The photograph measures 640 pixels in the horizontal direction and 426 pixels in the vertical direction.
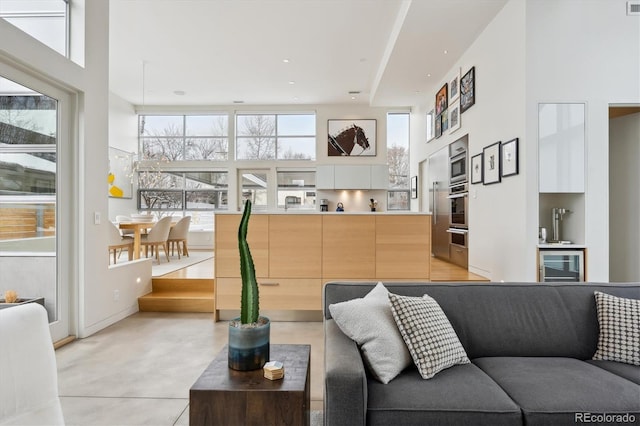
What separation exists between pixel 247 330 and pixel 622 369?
176 cm

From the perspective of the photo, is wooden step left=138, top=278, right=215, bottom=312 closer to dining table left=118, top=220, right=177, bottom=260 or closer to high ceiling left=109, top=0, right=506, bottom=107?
dining table left=118, top=220, right=177, bottom=260

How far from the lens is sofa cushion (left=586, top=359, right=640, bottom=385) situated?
1.62 m

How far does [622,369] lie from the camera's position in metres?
1.69

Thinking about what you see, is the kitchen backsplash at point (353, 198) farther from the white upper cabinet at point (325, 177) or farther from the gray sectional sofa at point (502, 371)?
the gray sectional sofa at point (502, 371)

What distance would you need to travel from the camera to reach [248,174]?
354 inches

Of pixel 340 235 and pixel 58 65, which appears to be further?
pixel 340 235

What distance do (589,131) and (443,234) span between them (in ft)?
10.2

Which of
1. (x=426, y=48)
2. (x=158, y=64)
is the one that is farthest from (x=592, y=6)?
(x=158, y=64)

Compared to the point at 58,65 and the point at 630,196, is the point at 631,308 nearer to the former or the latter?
the point at 630,196

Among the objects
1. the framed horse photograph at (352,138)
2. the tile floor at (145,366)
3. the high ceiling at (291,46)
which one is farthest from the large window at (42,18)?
the framed horse photograph at (352,138)

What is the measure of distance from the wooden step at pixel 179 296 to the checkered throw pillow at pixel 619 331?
3.57 m

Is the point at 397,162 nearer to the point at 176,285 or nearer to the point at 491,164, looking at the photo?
the point at 491,164

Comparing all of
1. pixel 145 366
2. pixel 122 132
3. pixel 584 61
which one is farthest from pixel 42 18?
pixel 122 132

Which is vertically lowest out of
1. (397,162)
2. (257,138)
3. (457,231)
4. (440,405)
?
(440,405)
